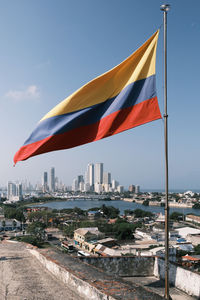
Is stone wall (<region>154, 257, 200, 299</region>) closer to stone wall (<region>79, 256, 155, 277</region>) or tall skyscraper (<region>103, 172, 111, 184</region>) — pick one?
stone wall (<region>79, 256, 155, 277</region>)

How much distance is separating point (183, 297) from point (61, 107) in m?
2.02

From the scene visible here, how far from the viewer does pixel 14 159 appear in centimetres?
229

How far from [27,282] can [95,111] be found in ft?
4.85

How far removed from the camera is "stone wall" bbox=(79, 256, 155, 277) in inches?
114

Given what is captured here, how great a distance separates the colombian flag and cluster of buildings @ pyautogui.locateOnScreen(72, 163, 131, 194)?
314ft

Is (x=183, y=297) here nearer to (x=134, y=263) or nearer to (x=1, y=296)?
(x=134, y=263)

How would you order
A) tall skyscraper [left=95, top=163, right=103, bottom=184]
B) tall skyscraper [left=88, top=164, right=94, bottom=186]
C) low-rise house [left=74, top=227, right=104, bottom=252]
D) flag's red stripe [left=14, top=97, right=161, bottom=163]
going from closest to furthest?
flag's red stripe [left=14, top=97, right=161, bottom=163]
low-rise house [left=74, top=227, right=104, bottom=252]
tall skyscraper [left=95, top=163, right=103, bottom=184]
tall skyscraper [left=88, top=164, right=94, bottom=186]

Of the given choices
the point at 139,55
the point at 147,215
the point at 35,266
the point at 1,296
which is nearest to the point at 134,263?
the point at 35,266

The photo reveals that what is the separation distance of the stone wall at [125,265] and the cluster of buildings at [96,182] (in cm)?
9482

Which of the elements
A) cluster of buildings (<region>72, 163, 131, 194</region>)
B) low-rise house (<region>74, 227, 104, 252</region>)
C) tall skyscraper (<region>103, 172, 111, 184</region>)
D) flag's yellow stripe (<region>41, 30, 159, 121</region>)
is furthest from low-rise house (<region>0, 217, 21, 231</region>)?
tall skyscraper (<region>103, 172, 111, 184</region>)

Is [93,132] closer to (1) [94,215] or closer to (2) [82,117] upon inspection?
(2) [82,117]

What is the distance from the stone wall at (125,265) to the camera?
2.90 m

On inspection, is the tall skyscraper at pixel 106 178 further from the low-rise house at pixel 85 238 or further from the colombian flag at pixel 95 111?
the colombian flag at pixel 95 111

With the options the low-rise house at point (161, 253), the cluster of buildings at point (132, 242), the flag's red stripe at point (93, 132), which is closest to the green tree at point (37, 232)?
the cluster of buildings at point (132, 242)
